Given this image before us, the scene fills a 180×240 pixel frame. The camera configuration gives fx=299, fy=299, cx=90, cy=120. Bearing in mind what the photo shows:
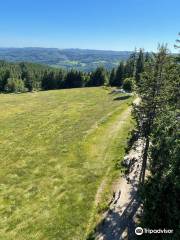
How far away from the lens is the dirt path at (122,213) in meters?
23.0

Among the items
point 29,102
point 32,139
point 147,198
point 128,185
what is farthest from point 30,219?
point 29,102

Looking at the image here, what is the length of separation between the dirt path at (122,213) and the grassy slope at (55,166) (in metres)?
1.94

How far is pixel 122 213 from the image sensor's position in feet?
83.5

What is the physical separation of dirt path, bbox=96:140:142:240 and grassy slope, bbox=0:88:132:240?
1.94 meters

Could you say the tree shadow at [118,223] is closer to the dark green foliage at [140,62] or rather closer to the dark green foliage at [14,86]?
the dark green foliage at [140,62]

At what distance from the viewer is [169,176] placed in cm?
1756

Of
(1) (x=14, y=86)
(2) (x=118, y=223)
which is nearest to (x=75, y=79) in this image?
(1) (x=14, y=86)

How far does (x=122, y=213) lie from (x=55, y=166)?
14.7 metres

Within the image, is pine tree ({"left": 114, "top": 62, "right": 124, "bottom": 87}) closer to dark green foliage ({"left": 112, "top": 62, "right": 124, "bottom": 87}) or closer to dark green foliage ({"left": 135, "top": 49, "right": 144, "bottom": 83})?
dark green foliage ({"left": 112, "top": 62, "right": 124, "bottom": 87})

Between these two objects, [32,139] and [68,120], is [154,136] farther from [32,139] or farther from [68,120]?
[68,120]

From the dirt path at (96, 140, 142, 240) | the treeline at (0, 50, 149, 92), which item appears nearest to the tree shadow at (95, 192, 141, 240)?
the dirt path at (96, 140, 142, 240)

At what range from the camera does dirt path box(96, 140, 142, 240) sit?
23.0 metres

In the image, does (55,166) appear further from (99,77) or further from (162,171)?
(99,77)

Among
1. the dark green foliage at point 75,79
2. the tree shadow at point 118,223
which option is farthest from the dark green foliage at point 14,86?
the tree shadow at point 118,223
